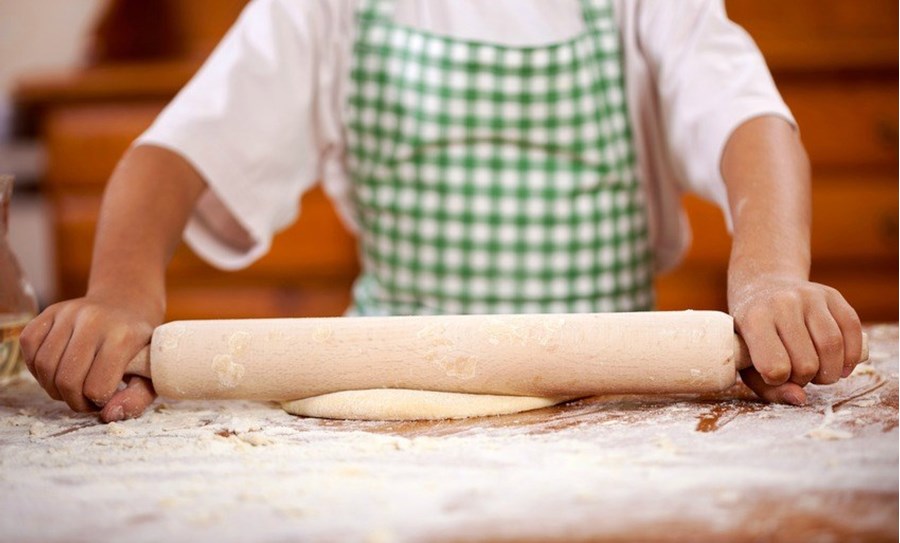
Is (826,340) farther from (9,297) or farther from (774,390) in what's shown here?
(9,297)

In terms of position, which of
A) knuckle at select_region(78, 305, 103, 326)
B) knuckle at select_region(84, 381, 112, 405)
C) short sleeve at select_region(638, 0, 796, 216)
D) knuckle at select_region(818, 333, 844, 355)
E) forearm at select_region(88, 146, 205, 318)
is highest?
short sleeve at select_region(638, 0, 796, 216)

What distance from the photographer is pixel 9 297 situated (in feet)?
2.68

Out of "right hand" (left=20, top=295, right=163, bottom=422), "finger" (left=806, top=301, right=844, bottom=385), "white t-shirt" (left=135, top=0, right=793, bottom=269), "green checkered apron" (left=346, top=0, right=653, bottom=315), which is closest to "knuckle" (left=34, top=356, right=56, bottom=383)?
"right hand" (left=20, top=295, right=163, bottom=422)

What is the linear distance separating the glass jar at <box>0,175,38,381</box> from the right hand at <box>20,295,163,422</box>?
12cm

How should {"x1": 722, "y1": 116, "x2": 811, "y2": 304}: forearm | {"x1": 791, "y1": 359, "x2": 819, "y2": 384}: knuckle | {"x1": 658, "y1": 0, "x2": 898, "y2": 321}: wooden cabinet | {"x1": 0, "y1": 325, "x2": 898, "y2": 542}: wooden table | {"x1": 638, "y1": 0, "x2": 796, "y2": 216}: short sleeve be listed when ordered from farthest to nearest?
1. {"x1": 658, "y1": 0, "x2": 898, "y2": 321}: wooden cabinet
2. {"x1": 638, "y1": 0, "x2": 796, "y2": 216}: short sleeve
3. {"x1": 722, "y1": 116, "x2": 811, "y2": 304}: forearm
4. {"x1": 791, "y1": 359, "x2": 819, "y2": 384}: knuckle
5. {"x1": 0, "y1": 325, "x2": 898, "y2": 542}: wooden table

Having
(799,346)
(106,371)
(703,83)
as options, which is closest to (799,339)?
(799,346)

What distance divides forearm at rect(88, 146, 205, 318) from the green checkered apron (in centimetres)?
23

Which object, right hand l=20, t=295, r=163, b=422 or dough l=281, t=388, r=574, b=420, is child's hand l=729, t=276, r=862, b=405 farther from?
right hand l=20, t=295, r=163, b=422

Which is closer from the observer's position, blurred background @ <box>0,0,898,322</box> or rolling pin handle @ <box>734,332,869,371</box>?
rolling pin handle @ <box>734,332,869,371</box>

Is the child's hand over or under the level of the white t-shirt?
under

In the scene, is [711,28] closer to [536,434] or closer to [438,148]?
[438,148]

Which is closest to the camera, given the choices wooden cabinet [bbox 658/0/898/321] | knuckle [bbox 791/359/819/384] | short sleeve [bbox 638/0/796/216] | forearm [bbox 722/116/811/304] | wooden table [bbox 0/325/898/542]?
wooden table [bbox 0/325/898/542]

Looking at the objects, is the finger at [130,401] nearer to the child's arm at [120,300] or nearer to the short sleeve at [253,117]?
the child's arm at [120,300]

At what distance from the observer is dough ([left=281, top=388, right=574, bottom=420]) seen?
665 mm
